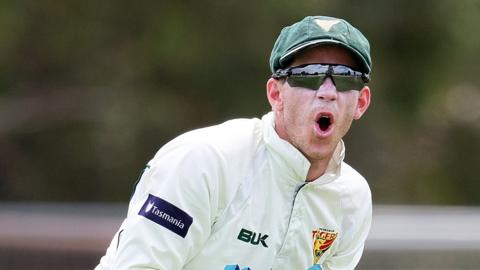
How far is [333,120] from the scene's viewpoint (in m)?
4.45

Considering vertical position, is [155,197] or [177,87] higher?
[177,87]

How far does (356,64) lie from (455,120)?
17.8 m

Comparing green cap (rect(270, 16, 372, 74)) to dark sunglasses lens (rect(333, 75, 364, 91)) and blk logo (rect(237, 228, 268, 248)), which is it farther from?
blk logo (rect(237, 228, 268, 248))

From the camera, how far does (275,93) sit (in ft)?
15.2

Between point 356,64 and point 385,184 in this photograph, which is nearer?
point 356,64

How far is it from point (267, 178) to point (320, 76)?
460 mm

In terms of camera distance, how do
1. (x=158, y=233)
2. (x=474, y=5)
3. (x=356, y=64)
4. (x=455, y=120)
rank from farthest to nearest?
(x=455, y=120) → (x=474, y=5) → (x=356, y=64) → (x=158, y=233)

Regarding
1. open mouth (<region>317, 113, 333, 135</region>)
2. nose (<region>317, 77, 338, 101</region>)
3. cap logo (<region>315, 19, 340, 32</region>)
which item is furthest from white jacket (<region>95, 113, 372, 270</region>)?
cap logo (<region>315, 19, 340, 32</region>)

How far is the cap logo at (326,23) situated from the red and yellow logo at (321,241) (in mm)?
854

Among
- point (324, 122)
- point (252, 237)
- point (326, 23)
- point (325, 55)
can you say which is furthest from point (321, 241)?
point (326, 23)

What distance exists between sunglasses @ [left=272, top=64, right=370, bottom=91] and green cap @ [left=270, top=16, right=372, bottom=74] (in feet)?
0.20

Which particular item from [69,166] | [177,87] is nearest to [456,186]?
[177,87]

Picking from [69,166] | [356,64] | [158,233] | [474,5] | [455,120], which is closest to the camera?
[158,233]

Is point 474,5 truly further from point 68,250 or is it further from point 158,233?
point 158,233
